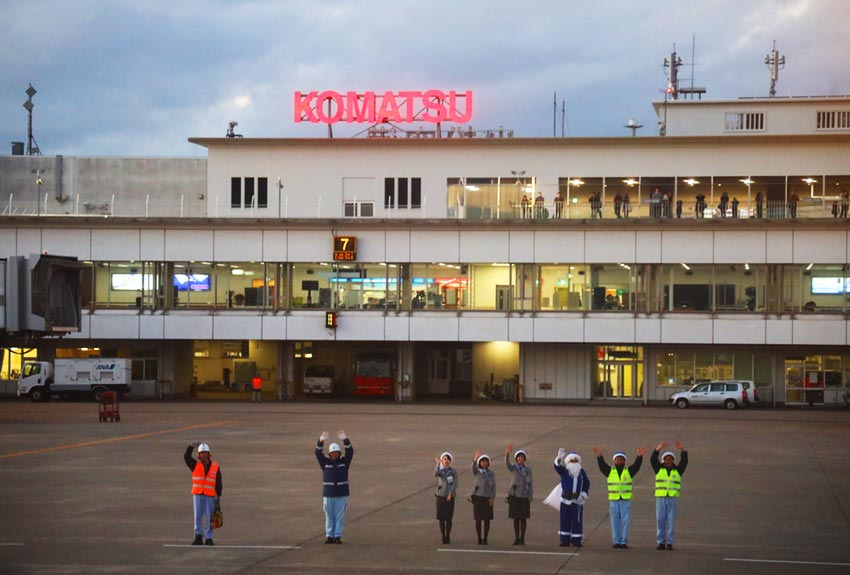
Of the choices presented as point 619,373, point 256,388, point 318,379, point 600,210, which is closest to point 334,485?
point 256,388

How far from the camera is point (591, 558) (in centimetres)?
1852

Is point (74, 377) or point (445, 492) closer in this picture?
point (445, 492)

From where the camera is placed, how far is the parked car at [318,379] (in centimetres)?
6738

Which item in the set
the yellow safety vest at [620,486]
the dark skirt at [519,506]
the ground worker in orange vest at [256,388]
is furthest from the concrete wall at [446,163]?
the yellow safety vest at [620,486]

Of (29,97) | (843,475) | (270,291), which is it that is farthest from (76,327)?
(29,97)

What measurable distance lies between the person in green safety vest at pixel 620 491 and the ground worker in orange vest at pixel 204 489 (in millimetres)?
6752

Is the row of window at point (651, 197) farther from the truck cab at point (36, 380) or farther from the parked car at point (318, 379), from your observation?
the truck cab at point (36, 380)

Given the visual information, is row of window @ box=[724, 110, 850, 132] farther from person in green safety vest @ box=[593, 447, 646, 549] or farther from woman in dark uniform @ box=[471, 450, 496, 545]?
woman in dark uniform @ box=[471, 450, 496, 545]

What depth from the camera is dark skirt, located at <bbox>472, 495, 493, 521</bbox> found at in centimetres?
1980

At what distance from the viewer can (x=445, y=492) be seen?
19797mm

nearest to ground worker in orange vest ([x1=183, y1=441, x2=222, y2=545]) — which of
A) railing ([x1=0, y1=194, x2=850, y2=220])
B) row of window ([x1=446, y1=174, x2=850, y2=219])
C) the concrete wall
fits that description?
railing ([x1=0, y1=194, x2=850, y2=220])

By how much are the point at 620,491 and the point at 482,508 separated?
101 inches

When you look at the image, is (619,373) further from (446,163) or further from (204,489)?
(204,489)

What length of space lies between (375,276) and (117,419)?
20955 millimetres
